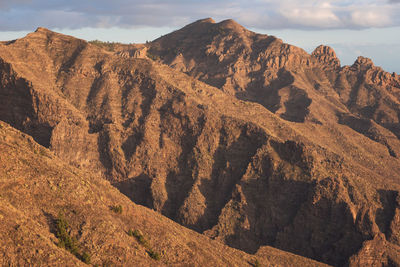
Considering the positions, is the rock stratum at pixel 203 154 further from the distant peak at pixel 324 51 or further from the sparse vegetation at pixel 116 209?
the distant peak at pixel 324 51

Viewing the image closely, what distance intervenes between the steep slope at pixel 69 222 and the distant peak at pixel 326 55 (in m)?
119

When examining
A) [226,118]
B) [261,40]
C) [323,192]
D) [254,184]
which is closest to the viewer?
[323,192]

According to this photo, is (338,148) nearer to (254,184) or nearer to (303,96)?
(254,184)

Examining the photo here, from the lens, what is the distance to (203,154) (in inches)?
2212

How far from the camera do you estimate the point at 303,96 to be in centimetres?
11012

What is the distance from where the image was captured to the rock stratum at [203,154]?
155 ft

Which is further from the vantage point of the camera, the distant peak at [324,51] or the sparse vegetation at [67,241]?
the distant peak at [324,51]

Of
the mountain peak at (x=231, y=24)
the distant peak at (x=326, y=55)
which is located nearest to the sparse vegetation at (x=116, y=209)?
the mountain peak at (x=231, y=24)

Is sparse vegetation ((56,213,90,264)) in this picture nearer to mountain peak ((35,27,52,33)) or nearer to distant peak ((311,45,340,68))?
mountain peak ((35,27,52,33))

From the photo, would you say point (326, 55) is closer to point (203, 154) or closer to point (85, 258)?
point (203, 154)

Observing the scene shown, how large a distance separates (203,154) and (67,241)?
109ft

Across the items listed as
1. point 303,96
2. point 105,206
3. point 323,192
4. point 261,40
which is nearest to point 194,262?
point 105,206

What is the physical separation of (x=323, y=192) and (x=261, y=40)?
9601 centimetres

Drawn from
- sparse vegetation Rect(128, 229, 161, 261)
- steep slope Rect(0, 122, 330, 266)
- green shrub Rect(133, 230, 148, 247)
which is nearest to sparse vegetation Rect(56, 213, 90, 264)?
steep slope Rect(0, 122, 330, 266)
